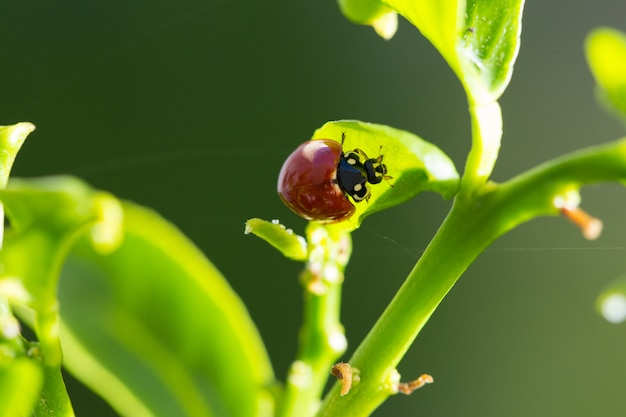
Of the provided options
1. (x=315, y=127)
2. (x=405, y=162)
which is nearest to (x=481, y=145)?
(x=405, y=162)

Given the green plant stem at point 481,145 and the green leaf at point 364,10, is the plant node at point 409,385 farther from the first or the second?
A: the green leaf at point 364,10

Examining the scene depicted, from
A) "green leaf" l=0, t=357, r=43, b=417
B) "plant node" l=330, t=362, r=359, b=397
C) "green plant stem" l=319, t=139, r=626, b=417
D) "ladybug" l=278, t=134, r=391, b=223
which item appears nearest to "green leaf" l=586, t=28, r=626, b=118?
"green plant stem" l=319, t=139, r=626, b=417

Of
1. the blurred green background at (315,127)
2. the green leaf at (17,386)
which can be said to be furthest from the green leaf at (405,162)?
Result: the blurred green background at (315,127)

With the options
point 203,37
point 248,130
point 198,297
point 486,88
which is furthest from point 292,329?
point 486,88

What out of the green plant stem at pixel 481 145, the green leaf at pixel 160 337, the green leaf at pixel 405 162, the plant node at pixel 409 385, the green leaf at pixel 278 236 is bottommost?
the green leaf at pixel 160 337

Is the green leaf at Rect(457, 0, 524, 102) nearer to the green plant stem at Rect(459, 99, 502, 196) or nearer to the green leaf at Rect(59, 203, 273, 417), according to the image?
the green plant stem at Rect(459, 99, 502, 196)
